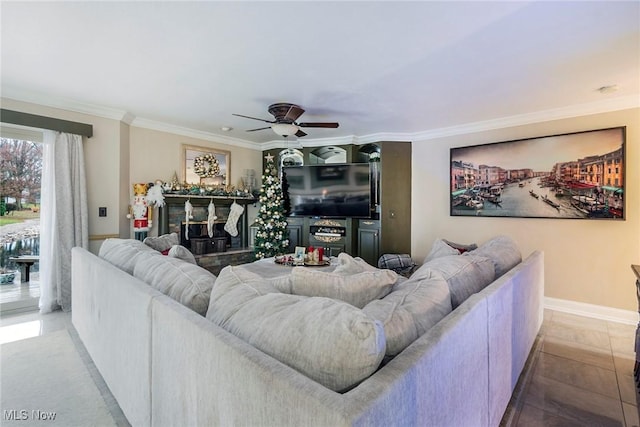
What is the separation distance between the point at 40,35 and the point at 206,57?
1141 millimetres

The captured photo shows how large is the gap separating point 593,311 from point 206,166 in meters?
5.80

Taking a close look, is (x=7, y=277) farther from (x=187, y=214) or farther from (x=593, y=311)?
(x=593, y=311)

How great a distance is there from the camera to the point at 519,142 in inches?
159

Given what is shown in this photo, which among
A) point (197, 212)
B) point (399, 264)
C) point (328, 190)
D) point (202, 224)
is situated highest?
point (328, 190)

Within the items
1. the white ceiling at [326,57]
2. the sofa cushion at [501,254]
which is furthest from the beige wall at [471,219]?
the sofa cushion at [501,254]

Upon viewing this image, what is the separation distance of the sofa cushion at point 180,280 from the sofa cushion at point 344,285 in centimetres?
41

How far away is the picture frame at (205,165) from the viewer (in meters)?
5.00

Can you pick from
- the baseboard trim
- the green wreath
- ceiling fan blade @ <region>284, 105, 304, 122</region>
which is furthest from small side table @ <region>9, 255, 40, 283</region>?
the baseboard trim

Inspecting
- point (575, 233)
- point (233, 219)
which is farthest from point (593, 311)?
point (233, 219)

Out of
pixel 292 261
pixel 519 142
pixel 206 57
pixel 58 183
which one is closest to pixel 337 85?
pixel 206 57

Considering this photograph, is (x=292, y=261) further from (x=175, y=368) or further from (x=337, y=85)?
(x=175, y=368)

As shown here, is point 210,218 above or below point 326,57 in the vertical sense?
below

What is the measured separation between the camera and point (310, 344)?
812 millimetres

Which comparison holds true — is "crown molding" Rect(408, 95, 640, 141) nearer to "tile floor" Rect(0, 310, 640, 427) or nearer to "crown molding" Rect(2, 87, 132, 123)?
"tile floor" Rect(0, 310, 640, 427)
